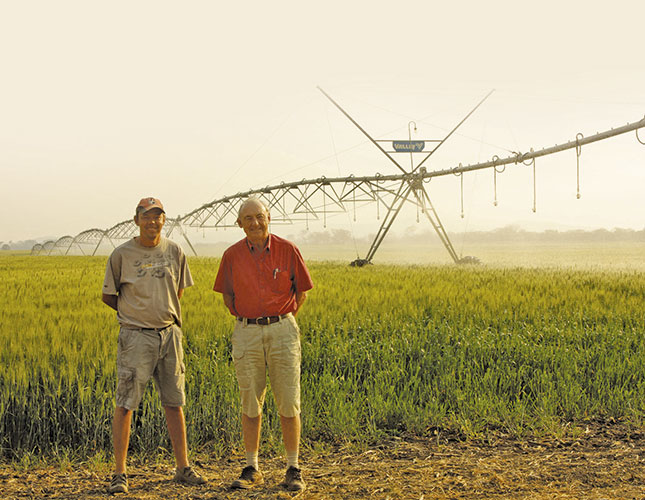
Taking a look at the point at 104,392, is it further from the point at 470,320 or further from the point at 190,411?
the point at 470,320

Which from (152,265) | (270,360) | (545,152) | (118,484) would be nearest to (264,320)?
(270,360)

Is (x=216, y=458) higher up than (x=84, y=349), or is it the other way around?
(x=84, y=349)

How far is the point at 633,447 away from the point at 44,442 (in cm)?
552

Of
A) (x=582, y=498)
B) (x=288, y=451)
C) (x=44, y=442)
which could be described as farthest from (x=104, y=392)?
(x=582, y=498)

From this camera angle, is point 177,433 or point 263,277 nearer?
point 263,277

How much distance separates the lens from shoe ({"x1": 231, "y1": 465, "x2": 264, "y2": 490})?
13.9ft

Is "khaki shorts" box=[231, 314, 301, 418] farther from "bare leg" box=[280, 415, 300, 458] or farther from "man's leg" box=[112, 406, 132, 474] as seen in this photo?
"man's leg" box=[112, 406, 132, 474]

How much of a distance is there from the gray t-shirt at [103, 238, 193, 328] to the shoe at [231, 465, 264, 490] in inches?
50.9

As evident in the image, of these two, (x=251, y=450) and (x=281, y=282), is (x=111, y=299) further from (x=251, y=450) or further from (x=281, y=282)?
(x=251, y=450)

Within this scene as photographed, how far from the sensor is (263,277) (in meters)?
4.28

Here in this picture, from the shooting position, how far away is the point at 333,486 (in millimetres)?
4301

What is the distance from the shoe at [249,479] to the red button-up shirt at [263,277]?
121 centimetres

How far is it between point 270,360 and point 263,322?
11.6 inches

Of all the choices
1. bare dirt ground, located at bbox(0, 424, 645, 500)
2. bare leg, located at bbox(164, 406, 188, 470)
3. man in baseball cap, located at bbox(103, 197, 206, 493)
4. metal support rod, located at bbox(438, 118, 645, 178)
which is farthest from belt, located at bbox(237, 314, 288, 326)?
metal support rod, located at bbox(438, 118, 645, 178)
